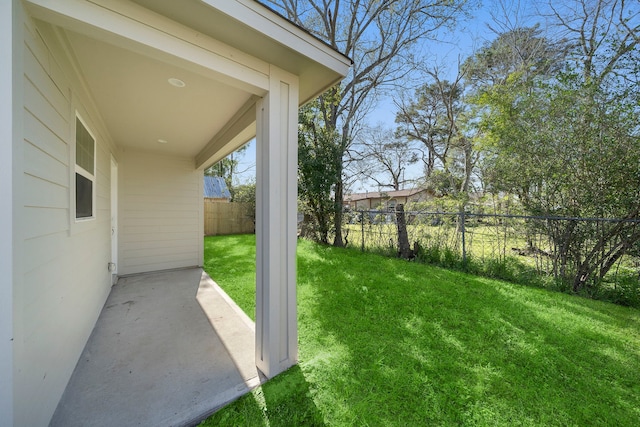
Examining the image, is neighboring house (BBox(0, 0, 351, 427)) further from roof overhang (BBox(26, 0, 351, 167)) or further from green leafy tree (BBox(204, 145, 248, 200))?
green leafy tree (BBox(204, 145, 248, 200))

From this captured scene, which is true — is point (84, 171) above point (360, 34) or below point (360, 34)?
below

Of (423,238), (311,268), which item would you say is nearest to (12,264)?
(311,268)

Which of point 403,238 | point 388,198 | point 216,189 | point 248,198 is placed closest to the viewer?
point 403,238

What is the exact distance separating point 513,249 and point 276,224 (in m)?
4.44

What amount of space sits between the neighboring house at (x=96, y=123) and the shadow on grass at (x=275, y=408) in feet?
0.53

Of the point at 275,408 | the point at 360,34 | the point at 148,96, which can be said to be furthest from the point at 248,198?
the point at 275,408

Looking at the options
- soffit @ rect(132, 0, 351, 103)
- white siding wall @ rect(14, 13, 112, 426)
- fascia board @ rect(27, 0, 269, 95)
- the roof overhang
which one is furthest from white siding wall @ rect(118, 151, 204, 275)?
soffit @ rect(132, 0, 351, 103)

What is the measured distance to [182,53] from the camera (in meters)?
1.45

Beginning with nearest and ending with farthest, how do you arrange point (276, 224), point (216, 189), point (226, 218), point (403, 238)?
point (276, 224) < point (403, 238) < point (226, 218) < point (216, 189)

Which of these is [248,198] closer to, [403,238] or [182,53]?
[403,238]

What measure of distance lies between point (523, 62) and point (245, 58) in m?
10.8

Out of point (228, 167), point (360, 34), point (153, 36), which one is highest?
point (360, 34)

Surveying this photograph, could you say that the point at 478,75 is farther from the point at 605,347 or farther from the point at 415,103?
the point at 605,347

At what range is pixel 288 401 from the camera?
1599mm
